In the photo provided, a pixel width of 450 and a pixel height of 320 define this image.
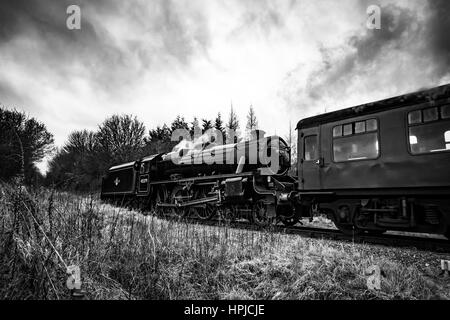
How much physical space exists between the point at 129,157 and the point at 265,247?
31108 mm

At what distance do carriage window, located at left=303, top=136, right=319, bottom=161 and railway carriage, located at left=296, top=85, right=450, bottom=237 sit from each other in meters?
0.03

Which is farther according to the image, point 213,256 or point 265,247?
point 265,247

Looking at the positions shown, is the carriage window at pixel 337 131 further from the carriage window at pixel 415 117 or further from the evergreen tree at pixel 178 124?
the evergreen tree at pixel 178 124

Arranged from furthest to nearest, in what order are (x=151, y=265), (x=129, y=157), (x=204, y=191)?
(x=129, y=157)
(x=204, y=191)
(x=151, y=265)

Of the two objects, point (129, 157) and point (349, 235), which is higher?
point (129, 157)

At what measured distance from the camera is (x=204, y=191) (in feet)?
33.7

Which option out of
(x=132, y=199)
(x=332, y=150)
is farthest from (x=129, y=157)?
(x=332, y=150)

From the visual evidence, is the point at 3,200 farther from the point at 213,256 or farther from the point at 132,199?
the point at 132,199

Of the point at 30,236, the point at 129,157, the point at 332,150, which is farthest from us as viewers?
the point at 129,157

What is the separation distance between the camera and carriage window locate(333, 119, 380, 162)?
6195 mm

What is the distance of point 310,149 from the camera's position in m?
7.54

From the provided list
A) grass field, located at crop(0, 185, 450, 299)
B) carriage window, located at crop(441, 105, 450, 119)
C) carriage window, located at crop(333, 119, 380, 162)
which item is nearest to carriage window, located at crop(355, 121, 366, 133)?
carriage window, located at crop(333, 119, 380, 162)

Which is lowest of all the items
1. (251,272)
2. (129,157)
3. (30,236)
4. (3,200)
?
(251,272)
